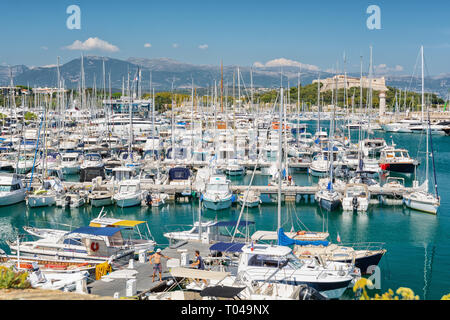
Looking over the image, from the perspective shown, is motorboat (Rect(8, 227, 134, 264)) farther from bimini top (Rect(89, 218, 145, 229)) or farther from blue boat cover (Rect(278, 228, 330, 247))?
blue boat cover (Rect(278, 228, 330, 247))

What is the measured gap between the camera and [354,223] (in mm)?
30484

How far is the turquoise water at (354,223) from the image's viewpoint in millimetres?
22469

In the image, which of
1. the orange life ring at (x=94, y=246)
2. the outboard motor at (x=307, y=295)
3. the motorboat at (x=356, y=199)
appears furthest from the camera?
the motorboat at (x=356, y=199)

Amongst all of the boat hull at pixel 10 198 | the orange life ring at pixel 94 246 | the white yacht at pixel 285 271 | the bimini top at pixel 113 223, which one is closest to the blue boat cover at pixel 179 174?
the boat hull at pixel 10 198

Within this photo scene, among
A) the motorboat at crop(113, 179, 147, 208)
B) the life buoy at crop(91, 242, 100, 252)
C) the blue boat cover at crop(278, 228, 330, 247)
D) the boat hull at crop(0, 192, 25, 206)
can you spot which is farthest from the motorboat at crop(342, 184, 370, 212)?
the boat hull at crop(0, 192, 25, 206)

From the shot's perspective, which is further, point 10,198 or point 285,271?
point 10,198

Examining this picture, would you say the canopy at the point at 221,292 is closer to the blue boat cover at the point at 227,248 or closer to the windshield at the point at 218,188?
the blue boat cover at the point at 227,248

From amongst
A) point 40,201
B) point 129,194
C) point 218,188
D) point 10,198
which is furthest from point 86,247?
point 10,198

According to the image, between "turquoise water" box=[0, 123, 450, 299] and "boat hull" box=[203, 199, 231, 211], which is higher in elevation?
"boat hull" box=[203, 199, 231, 211]

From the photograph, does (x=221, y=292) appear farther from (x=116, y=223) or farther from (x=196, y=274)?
(x=116, y=223)

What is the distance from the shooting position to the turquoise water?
885 inches

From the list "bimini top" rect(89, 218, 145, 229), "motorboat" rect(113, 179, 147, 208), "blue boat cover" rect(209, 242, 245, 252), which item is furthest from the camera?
"motorboat" rect(113, 179, 147, 208)
